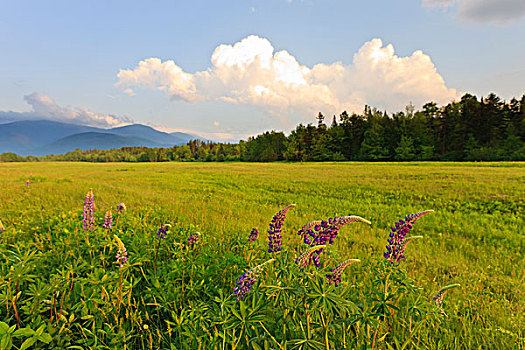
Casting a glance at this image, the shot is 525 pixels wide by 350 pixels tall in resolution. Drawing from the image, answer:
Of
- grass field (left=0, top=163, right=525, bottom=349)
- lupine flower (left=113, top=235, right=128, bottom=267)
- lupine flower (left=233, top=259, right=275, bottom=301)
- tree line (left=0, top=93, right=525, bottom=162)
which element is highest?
tree line (left=0, top=93, right=525, bottom=162)

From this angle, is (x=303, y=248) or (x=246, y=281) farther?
(x=303, y=248)

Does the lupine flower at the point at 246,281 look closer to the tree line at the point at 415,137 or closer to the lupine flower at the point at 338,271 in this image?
the lupine flower at the point at 338,271

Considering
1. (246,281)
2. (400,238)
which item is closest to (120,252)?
(246,281)

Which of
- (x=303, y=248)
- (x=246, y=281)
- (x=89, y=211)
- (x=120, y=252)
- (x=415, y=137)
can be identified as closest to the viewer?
(x=246, y=281)

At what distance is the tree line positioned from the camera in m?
57.9

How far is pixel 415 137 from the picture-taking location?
68.2m

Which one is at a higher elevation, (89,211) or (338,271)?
(89,211)

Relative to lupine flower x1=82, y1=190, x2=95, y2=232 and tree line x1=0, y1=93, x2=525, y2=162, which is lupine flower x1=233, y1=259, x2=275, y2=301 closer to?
lupine flower x1=82, y1=190, x2=95, y2=232

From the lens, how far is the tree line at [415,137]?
57.9 meters

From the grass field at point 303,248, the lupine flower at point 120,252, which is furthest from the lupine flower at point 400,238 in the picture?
the lupine flower at point 120,252

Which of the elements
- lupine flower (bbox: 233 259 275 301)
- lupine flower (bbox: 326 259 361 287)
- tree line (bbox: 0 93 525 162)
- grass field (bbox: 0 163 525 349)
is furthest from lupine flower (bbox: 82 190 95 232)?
tree line (bbox: 0 93 525 162)

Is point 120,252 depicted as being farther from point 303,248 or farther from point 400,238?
point 303,248

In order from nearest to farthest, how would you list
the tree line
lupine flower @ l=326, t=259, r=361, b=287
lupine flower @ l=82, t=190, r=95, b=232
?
1. lupine flower @ l=326, t=259, r=361, b=287
2. lupine flower @ l=82, t=190, r=95, b=232
3. the tree line

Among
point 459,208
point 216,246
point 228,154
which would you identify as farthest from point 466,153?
point 228,154
